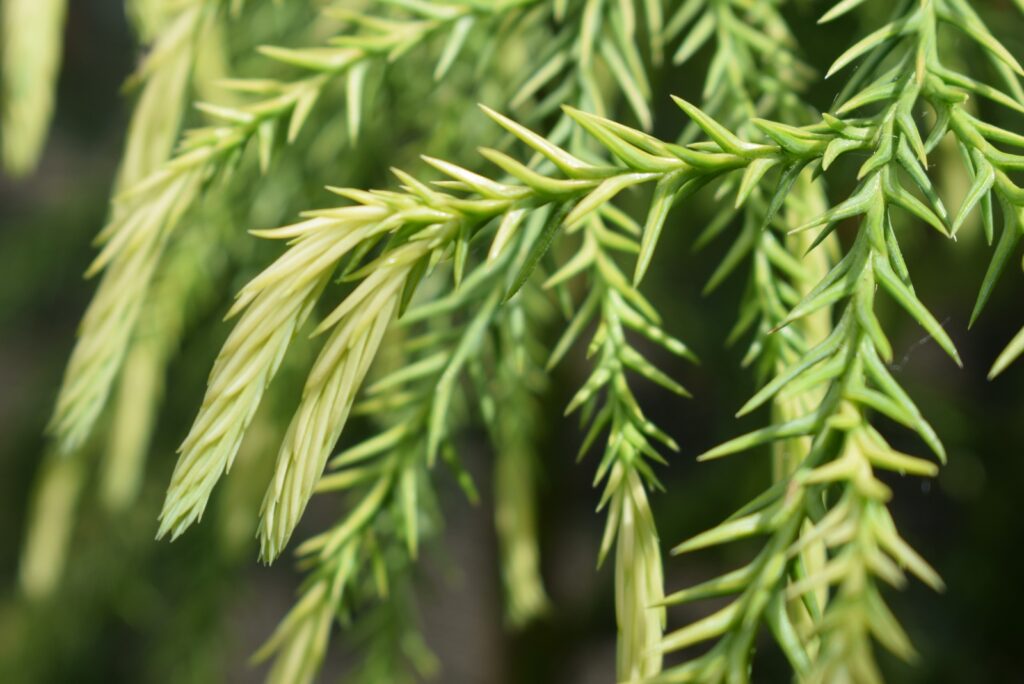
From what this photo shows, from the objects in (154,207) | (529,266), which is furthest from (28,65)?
(529,266)

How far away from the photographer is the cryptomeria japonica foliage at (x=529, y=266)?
37 cm

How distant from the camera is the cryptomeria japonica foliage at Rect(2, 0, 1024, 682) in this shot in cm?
37

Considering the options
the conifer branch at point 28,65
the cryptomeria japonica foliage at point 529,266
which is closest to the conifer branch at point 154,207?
the cryptomeria japonica foliage at point 529,266

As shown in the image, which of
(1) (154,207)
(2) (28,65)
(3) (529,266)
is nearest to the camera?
(3) (529,266)

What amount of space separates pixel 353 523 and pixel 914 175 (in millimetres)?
358

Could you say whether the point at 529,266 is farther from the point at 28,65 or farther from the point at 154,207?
the point at 28,65

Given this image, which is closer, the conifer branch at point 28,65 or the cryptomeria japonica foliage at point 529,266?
the cryptomeria japonica foliage at point 529,266

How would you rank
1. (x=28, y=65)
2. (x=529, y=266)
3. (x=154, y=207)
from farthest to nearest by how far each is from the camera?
(x=28, y=65) → (x=154, y=207) → (x=529, y=266)

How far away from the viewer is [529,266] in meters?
0.41

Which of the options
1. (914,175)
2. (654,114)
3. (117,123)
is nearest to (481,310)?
(914,175)

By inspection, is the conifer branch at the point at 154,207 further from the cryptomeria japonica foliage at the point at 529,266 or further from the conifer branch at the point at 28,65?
the conifer branch at the point at 28,65

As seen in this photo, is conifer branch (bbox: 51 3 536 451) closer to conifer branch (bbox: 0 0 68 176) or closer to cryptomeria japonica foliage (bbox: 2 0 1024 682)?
cryptomeria japonica foliage (bbox: 2 0 1024 682)

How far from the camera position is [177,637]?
1054mm

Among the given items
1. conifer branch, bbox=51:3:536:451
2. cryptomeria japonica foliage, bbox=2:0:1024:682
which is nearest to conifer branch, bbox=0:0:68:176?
cryptomeria japonica foliage, bbox=2:0:1024:682
